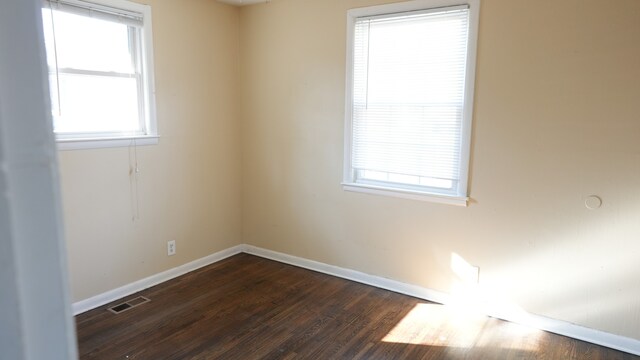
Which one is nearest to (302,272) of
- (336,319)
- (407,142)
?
(336,319)

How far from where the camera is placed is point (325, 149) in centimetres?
384

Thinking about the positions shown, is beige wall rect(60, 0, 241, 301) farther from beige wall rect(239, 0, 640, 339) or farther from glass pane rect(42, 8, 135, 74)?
beige wall rect(239, 0, 640, 339)

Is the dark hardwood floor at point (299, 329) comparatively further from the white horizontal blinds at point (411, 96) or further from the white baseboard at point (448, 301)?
the white horizontal blinds at point (411, 96)

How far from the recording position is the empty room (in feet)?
8.94

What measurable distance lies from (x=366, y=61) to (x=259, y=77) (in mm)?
1138

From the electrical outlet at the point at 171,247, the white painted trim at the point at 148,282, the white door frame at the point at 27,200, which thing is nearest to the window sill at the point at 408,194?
the white painted trim at the point at 148,282

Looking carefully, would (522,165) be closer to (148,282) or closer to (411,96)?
(411,96)

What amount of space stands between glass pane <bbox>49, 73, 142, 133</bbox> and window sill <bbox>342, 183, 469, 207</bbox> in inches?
71.9

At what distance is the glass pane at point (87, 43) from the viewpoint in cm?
285

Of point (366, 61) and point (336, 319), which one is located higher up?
point (366, 61)

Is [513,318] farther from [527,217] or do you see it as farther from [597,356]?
[527,217]

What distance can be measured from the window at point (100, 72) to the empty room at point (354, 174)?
1 cm

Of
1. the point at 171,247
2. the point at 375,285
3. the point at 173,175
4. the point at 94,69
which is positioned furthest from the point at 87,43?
the point at 375,285

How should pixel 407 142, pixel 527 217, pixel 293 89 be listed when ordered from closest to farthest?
pixel 527 217
pixel 407 142
pixel 293 89
